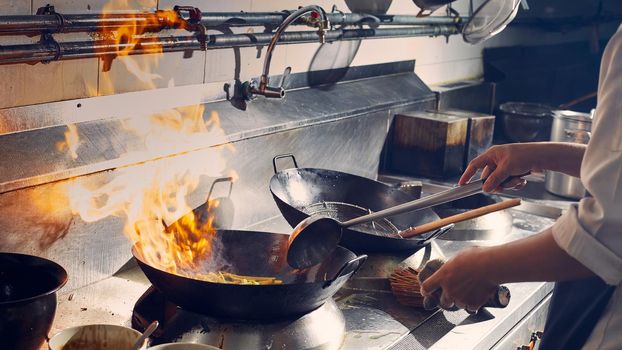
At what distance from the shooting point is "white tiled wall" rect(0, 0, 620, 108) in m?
2.02

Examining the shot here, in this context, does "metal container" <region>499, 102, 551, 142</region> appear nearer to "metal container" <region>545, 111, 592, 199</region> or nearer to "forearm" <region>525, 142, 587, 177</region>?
"metal container" <region>545, 111, 592, 199</region>

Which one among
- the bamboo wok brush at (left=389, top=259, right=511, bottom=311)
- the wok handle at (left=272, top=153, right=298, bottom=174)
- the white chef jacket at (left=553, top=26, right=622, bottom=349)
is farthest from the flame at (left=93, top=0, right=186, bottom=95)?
the white chef jacket at (left=553, top=26, right=622, bottom=349)

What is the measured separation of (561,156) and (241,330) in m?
0.93

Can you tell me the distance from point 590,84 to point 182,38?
5.16 meters

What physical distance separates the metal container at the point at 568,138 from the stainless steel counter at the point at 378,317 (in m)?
1.22

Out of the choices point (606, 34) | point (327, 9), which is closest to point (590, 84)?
point (606, 34)

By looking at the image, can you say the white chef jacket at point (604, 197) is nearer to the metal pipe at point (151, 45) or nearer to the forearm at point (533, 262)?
the forearm at point (533, 262)

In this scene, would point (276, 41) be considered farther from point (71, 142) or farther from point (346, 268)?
point (346, 268)

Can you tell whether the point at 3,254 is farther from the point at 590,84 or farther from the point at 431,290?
the point at 590,84

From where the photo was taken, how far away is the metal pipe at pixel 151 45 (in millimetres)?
1932

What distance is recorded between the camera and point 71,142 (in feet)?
6.85

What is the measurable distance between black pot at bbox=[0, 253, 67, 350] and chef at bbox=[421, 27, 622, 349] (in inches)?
31.2

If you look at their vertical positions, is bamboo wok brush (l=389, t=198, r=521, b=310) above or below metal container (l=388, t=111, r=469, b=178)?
below

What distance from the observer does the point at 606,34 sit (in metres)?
7.38
